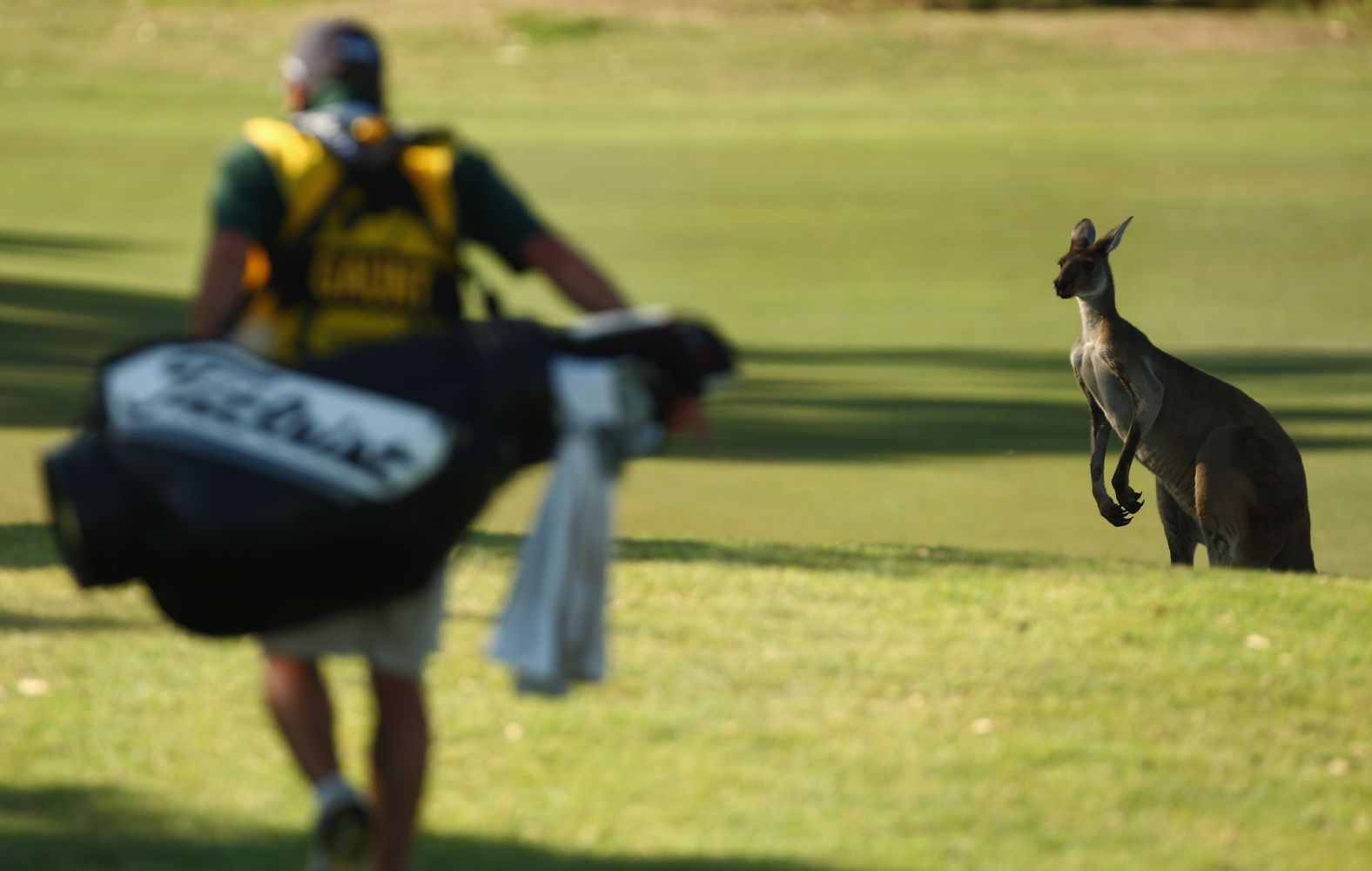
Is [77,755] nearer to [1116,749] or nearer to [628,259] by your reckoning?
[1116,749]

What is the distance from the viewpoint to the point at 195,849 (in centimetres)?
428

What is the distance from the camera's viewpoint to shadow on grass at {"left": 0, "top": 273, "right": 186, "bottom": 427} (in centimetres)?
1308

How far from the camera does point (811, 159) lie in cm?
3030

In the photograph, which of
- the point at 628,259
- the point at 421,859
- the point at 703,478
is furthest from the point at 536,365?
the point at 628,259

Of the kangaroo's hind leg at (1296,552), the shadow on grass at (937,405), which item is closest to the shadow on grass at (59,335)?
the shadow on grass at (937,405)

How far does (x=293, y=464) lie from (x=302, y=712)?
530 mm

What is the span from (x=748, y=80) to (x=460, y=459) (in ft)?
108

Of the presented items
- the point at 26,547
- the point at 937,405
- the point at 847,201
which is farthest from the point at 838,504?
the point at 847,201

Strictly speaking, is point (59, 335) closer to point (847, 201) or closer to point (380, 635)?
point (847, 201)

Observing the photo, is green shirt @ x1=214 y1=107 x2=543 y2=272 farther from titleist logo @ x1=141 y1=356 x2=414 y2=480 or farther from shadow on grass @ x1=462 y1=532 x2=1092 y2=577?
shadow on grass @ x1=462 y1=532 x2=1092 y2=577

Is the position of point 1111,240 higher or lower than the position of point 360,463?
lower

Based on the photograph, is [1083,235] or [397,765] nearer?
[397,765]

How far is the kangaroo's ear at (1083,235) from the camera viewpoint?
25.7 feet

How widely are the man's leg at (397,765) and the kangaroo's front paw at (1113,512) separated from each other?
4398 millimetres
